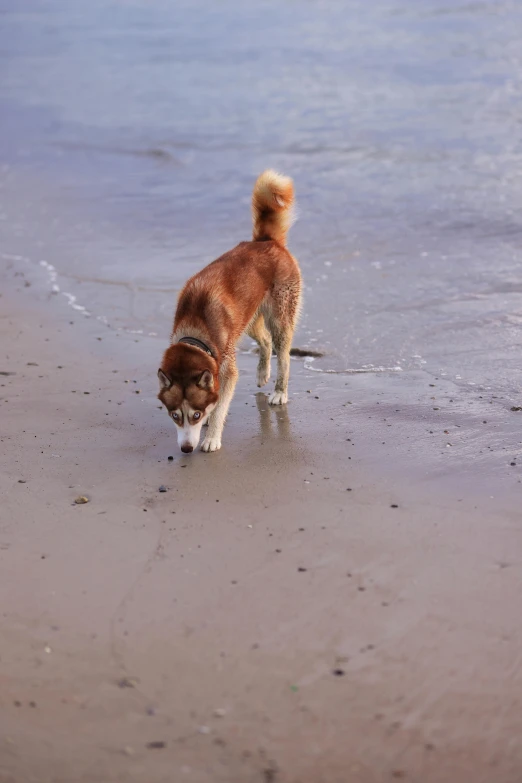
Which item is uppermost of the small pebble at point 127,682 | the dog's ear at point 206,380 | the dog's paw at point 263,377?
the dog's ear at point 206,380

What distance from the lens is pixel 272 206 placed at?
245 inches

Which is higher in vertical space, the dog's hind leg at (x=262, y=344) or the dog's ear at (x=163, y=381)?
the dog's ear at (x=163, y=381)

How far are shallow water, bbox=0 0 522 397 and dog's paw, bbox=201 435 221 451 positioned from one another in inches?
59.9

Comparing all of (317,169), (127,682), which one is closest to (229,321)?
(127,682)

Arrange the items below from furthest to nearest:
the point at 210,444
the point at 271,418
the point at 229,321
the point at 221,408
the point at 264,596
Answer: the point at 271,418 → the point at 229,321 → the point at 221,408 → the point at 210,444 → the point at 264,596

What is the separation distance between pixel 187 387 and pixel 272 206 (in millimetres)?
1814

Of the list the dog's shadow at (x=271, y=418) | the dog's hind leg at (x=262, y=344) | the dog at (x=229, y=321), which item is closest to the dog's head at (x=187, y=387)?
the dog at (x=229, y=321)

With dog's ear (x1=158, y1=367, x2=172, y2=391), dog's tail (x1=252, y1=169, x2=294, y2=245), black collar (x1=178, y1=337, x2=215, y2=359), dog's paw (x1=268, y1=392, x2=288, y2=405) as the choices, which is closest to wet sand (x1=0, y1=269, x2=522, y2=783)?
dog's paw (x1=268, y1=392, x2=288, y2=405)

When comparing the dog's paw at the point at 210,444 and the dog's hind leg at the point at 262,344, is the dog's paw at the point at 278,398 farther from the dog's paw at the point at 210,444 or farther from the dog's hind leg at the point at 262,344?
the dog's paw at the point at 210,444

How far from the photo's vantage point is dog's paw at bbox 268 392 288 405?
585cm

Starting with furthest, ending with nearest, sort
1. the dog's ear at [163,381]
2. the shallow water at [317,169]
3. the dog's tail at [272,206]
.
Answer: the shallow water at [317,169], the dog's tail at [272,206], the dog's ear at [163,381]

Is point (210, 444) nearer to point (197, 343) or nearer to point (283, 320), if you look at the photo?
point (197, 343)

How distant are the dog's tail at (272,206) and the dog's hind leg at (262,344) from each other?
1.86 ft

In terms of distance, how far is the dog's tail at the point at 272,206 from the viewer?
20.0 feet
